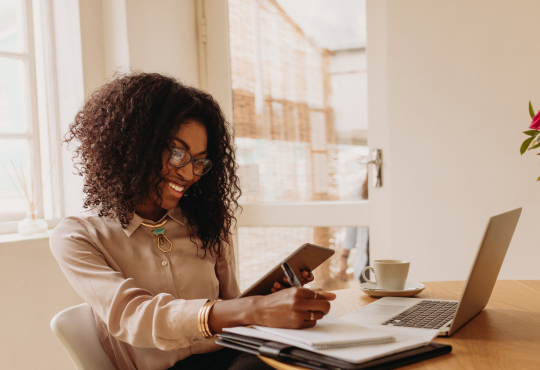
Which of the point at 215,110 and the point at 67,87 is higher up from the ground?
the point at 67,87

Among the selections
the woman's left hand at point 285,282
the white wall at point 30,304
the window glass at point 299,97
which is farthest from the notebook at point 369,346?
the window glass at point 299,97

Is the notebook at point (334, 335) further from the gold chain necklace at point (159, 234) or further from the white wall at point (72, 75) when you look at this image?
the white wall at point (72, 75)

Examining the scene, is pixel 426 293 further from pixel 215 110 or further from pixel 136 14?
pixel 136 14

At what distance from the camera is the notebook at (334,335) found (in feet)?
2.42

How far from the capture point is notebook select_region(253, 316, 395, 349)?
2.42ft

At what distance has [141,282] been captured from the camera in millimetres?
1201

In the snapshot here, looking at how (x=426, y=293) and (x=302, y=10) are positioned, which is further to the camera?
(x=302, y=10)

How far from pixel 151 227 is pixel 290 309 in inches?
22.6

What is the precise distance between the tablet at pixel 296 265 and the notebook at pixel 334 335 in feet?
0.55

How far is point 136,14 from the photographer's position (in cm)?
243

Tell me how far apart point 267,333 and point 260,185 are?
1.97m

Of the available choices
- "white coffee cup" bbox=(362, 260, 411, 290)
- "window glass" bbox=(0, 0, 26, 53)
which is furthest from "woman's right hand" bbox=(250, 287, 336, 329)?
"window glass" bbox=(0, 0, 26, 53)

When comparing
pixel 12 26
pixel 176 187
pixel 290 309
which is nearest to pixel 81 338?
pixel 176 187

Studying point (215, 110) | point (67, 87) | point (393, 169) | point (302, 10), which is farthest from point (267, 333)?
point (302, 10)
